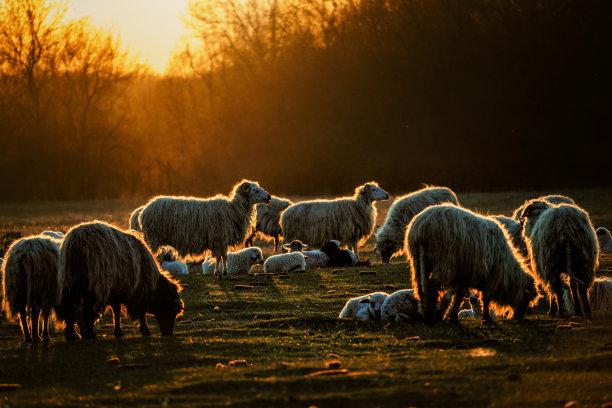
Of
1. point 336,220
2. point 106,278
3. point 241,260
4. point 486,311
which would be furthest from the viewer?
point 336,220

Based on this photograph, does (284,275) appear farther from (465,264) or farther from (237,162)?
(237,162)

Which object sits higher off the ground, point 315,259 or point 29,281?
point 29,281

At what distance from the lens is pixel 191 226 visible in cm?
1752

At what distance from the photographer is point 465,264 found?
9.52m

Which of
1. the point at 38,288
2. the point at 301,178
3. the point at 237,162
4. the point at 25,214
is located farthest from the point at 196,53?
the point at 38,288

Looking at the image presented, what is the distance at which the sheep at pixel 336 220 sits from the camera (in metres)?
21.1

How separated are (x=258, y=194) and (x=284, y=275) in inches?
113

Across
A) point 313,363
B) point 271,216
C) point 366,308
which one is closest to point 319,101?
point 271,216

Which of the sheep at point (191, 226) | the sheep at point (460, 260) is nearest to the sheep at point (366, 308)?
the sheep at point (460, 260)

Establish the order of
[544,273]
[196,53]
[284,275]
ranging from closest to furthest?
1. [544,273]
2. [284,275]
3. [196,53]

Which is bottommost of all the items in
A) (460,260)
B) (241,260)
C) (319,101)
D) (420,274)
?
(241,260)

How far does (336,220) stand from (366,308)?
10.6m

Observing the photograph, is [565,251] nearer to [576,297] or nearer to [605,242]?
[576,297]

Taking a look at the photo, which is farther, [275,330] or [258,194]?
[258,194]
